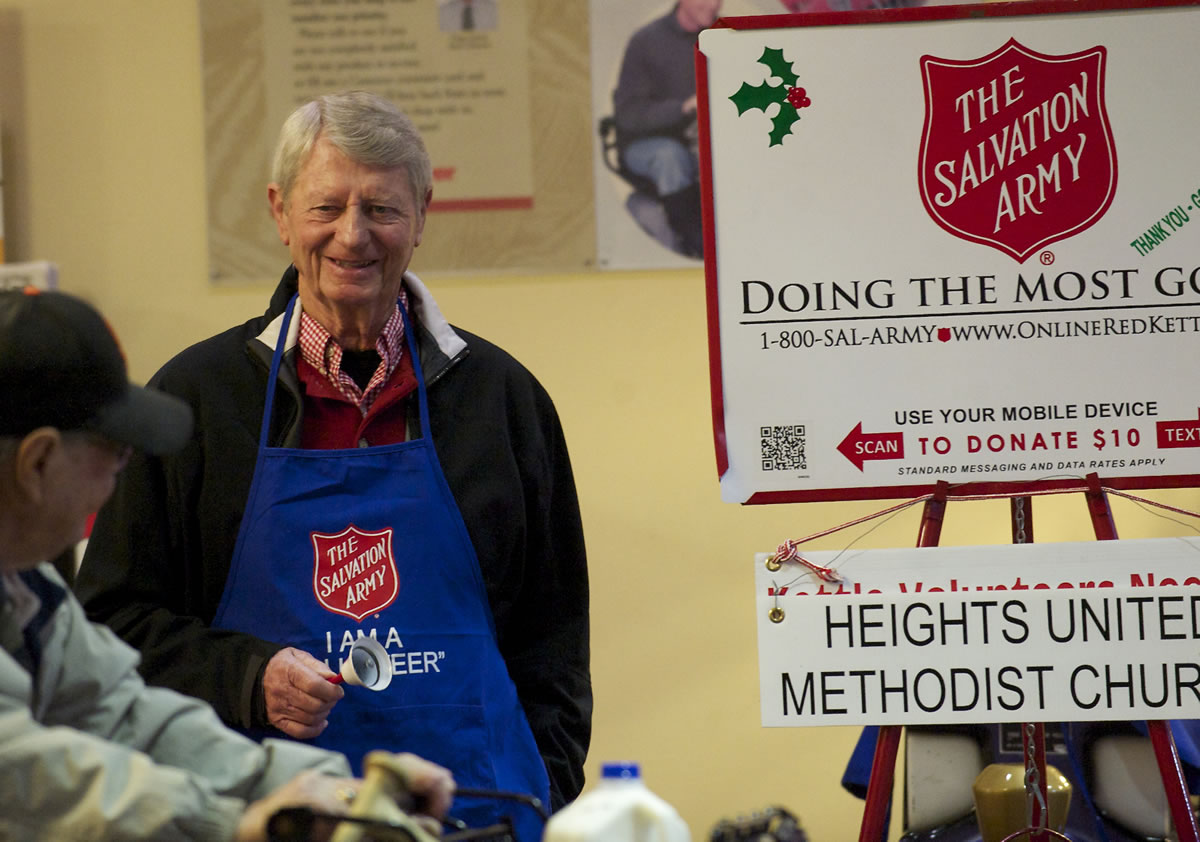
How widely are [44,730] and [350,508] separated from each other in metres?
0.76

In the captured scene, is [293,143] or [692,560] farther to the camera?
[692,560]

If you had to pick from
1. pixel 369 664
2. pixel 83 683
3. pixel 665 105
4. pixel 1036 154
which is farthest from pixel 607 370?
pixel 83 683

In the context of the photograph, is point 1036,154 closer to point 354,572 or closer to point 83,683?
point 354,572

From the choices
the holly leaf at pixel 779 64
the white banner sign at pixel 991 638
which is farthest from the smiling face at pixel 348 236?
the white banner sign at pixel 991 638

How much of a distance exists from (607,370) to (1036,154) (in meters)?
1.38

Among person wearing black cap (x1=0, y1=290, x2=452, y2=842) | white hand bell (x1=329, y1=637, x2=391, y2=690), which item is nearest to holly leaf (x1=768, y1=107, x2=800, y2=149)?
white hand bell (x1=329, y1=637, x2=391, y2=690)

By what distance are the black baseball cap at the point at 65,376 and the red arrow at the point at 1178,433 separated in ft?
4.26

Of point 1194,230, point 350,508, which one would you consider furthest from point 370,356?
point 1194,230

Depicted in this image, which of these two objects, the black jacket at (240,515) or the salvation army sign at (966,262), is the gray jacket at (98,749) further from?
the salvation army sign at (966,262)

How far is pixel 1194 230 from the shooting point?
5.81 ft

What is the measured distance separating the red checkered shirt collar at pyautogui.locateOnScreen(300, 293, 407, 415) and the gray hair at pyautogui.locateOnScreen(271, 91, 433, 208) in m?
0.19

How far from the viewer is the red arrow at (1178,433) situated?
1758 millimetres

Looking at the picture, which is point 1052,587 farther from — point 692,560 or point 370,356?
point 692,560

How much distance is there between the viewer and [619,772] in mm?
990
